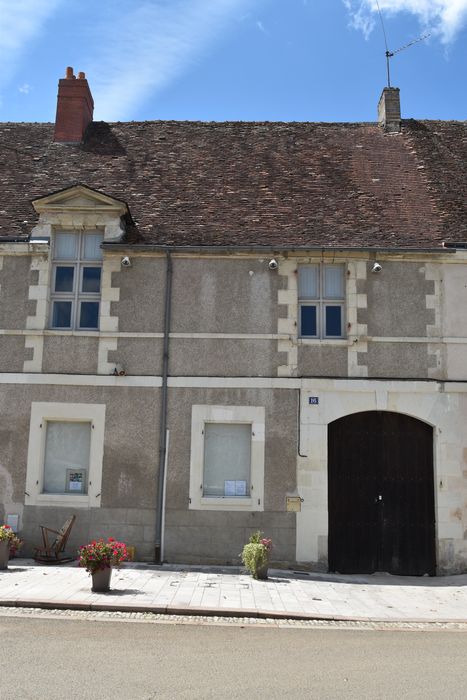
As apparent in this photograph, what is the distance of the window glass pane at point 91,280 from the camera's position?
12160 mm

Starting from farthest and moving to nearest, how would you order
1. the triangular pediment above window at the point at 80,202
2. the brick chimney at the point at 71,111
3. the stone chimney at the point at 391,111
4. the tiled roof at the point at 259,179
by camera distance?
the stone chimney at the point at 391,111 < the brick chimney at the point at 71,111 < the tiled roof at the point at 259,179 < the triangular pediment above window at the point at 80,202

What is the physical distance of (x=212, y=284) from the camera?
11961 mm

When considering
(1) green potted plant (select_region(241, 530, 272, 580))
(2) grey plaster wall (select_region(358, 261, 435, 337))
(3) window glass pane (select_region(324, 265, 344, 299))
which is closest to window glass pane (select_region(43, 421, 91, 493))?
(1) green potted plant (select_region(241, 530, 272, 580))

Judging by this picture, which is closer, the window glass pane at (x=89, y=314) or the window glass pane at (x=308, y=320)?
the window glass pane at (x=308, y=320)

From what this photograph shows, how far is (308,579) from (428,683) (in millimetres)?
4943

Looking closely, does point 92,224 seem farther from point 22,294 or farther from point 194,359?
point 194,359

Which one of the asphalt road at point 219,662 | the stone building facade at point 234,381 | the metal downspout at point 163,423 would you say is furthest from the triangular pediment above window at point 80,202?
the asphalt road at point 219,662

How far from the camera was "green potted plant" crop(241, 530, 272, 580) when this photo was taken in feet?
32.9

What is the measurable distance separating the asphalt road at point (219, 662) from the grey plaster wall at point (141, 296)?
570 centimetres

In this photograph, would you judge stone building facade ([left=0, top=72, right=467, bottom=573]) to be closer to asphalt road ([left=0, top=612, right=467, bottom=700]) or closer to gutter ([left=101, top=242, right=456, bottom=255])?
gutter ([left=101, top=242, right=456, bottom=255])

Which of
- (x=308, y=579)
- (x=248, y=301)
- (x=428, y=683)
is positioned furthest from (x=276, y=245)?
(x=428, y=683)

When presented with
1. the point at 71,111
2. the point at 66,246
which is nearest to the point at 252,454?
the point at 66,246

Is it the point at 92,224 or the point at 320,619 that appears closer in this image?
the point at 320,619

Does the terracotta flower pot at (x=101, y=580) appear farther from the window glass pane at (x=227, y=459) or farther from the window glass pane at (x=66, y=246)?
the window glass pane at (x=66, y=246)
